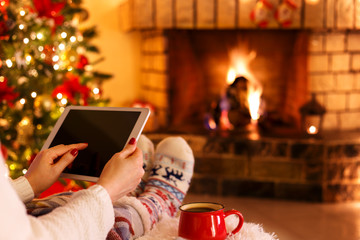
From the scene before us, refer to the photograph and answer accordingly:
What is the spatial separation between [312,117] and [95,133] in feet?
4.90

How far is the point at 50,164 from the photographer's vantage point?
3.10 feet

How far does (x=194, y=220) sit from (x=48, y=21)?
51.8 inches

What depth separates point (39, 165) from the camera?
0.95 meters

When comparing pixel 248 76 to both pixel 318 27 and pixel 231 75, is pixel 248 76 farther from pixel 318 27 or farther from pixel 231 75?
pixel 318 27

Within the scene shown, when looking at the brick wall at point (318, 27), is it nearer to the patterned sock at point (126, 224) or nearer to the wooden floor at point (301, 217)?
the wooden floor at point (301, 217)

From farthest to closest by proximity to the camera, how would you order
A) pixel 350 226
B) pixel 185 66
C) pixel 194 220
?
pixel 185 66, pixel 350 226, pixel 194 220

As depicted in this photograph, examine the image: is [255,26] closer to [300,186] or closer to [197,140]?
[197,140]

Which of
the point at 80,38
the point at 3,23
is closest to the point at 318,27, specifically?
the point at 80,38

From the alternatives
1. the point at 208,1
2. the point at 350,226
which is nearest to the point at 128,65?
the point at 208,1

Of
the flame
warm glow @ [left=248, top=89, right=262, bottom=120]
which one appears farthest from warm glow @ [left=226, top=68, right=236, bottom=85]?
warm glow @ [left=248, top=89, right=262, bottom=120]

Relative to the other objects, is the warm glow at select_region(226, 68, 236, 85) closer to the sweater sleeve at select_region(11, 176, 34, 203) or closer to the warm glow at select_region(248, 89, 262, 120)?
the warm glow at select_region(248, 89, 262, 120)

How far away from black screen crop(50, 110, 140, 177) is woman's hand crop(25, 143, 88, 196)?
2cm

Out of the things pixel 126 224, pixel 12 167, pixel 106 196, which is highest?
pixel 106 196

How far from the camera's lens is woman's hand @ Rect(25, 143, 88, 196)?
0.94 m
